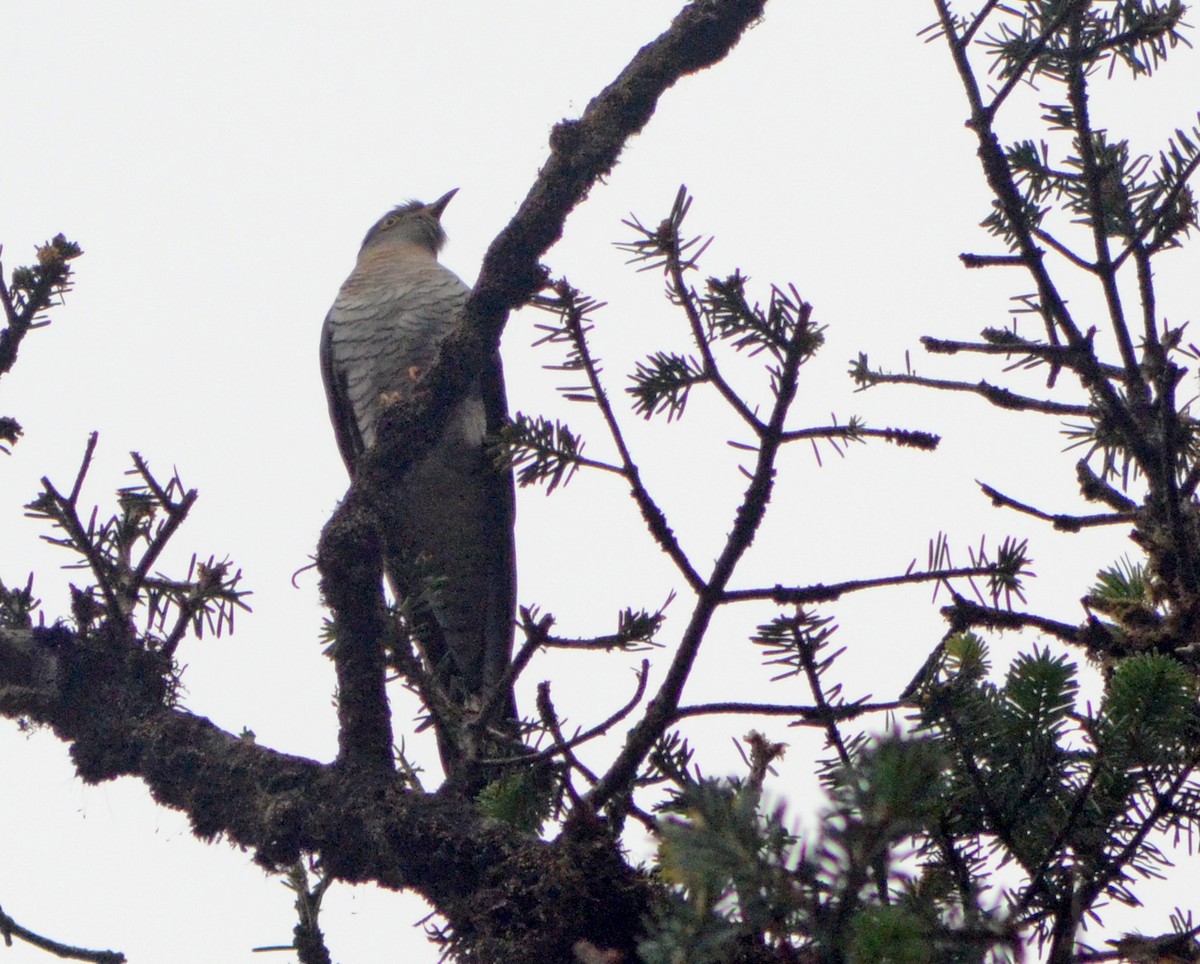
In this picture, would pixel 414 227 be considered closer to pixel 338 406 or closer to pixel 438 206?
pixel 438 206

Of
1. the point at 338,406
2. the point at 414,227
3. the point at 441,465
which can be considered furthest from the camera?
the point at 414,227

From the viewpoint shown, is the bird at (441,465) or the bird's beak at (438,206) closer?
the bird at (441,465)

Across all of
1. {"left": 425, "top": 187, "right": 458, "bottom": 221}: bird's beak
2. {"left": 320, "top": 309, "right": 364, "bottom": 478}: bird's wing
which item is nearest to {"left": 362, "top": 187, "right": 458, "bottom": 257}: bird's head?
{"left": 425, "top": 187, "right": 458, "bottom": 221}: bird's beak

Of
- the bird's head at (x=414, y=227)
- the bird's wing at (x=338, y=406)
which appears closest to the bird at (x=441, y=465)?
the bird's wing at (x=338, y=406)

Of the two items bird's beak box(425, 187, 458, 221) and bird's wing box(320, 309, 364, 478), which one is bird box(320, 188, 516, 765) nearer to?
bird's wing box(320, 309, 364, 478)

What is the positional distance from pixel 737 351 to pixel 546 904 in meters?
1.02

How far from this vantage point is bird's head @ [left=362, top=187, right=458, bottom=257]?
26.2 ft

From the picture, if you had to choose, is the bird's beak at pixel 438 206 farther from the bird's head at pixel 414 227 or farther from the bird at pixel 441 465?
the bird at pixel 441 465

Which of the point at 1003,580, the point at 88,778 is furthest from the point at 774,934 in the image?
the point at 88,778

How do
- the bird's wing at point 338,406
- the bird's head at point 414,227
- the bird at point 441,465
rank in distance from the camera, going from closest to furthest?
the bird at point 441,465
the bird's wing at point 338,406
the bird's head at point 414,227

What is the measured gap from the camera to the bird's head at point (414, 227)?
8.00 m

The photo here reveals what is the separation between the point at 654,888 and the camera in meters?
2.17

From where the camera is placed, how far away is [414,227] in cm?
804

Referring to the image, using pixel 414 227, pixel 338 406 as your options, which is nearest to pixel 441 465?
pixel 338 406
